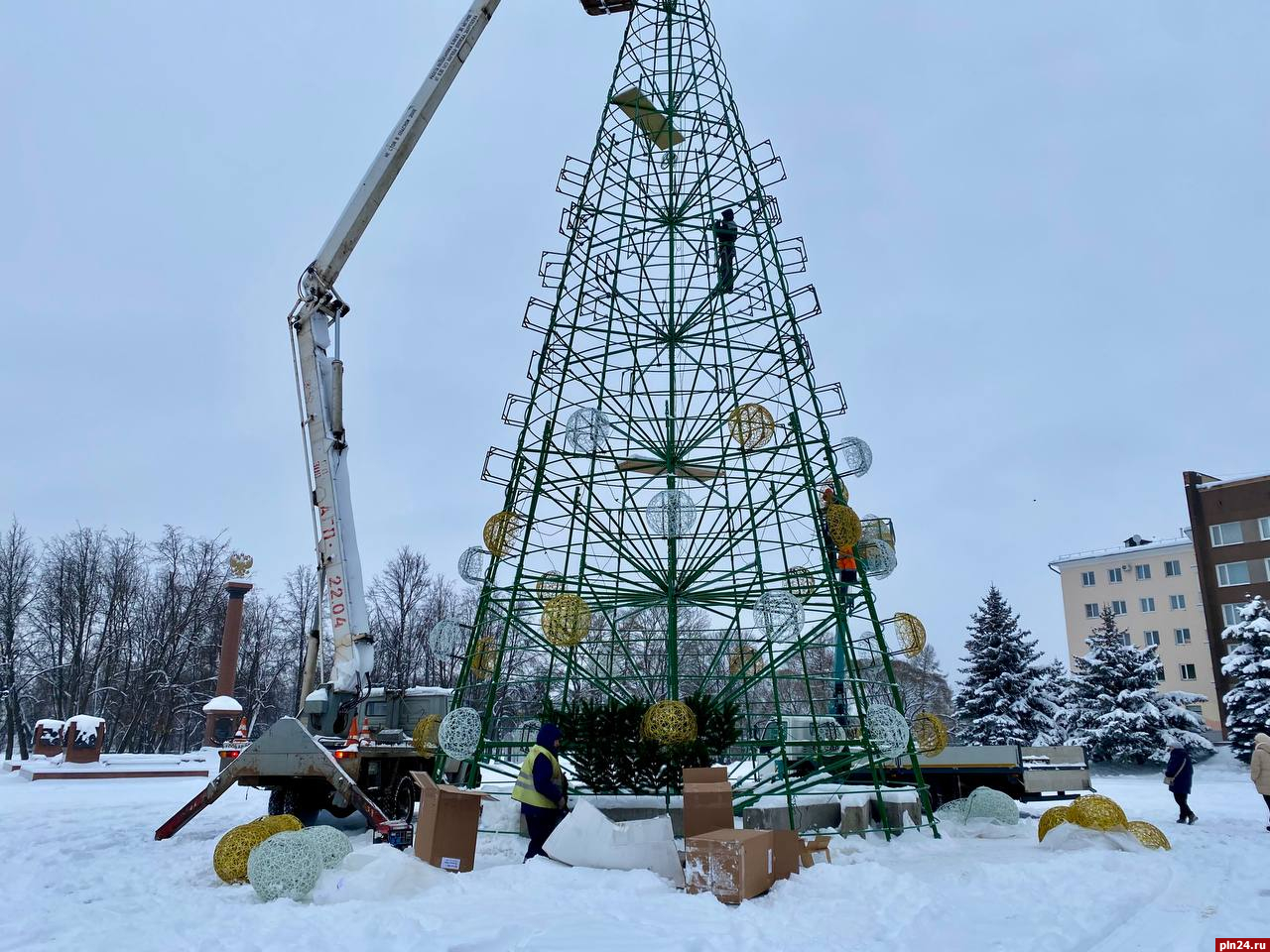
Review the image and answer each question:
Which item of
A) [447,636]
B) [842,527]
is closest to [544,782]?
[447,636]

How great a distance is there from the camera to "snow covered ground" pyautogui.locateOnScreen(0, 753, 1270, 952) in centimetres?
651

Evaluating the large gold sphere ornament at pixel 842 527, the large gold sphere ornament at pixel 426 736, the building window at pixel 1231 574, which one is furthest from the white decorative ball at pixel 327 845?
the building window at pixel 1231 574

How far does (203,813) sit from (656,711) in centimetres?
1022

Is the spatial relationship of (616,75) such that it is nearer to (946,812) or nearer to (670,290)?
(670,290)

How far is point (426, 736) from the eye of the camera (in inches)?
538

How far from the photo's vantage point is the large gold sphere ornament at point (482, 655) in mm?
13562

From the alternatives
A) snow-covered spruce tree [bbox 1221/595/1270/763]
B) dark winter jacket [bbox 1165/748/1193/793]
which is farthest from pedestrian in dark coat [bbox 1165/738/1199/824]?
snow-covered spruce tree [bbox 1221/595/1270/763]

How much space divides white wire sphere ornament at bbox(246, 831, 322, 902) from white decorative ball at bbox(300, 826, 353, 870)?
0.10 m

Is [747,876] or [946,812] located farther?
[946,812]

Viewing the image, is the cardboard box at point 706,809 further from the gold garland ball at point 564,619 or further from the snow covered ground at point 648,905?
the gold garland ball at point 564,619

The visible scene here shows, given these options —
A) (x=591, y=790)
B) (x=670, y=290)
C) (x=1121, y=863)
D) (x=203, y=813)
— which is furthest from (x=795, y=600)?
(x=203, y=813)

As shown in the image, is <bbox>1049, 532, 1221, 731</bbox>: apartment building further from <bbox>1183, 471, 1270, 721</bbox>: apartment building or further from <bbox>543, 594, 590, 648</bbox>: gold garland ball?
<bbox>543, 594, 590, 648</bbox>: gold garland ball

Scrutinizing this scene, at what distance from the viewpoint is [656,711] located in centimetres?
1098

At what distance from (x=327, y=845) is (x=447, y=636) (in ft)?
19.1
